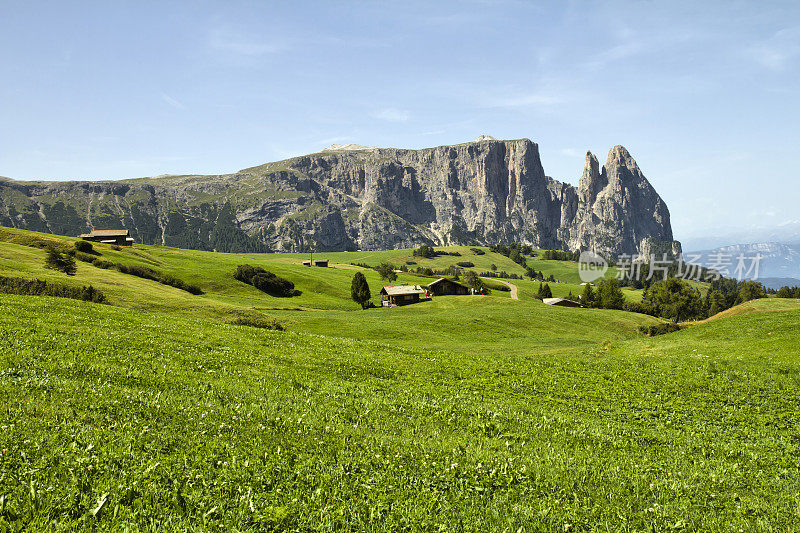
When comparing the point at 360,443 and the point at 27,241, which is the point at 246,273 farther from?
the point at 360,443

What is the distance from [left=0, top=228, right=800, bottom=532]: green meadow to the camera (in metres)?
7.54

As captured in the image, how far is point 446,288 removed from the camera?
132375 millimetres

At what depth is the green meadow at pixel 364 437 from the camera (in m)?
7.54

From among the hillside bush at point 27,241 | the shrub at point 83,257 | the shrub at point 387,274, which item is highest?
the hillside bush at point 27,241

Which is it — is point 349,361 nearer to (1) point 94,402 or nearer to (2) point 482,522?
(1) point 94,402

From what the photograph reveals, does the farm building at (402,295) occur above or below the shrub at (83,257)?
below

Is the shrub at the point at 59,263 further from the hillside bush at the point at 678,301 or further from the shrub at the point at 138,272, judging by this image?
the hillside bush at the point at 678,301

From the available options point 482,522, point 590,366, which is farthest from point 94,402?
point 590,366

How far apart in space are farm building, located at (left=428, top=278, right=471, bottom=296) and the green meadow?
105m

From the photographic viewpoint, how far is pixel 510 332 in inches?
2719

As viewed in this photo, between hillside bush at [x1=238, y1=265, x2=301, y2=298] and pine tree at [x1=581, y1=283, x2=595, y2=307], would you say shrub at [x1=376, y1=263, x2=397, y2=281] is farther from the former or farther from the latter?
pine tree at [x1=581, y1=283, x2=595, y2=307]

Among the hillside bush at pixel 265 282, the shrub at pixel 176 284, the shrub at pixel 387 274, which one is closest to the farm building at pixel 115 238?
the hillside bush at pixel 265 282

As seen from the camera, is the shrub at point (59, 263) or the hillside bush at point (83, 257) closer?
the shrub at point (59, 263)

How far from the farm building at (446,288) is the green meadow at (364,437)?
104674mm
